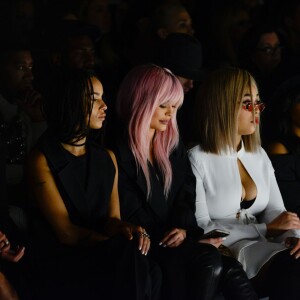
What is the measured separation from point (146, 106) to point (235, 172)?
1.78 feet

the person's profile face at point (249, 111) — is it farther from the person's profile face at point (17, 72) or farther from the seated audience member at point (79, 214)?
→ the person's profile face at point (17, 72)

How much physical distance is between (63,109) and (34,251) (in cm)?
58

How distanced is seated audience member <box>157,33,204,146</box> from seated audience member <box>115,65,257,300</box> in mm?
496

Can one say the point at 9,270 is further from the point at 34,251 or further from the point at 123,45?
the point at 123,45

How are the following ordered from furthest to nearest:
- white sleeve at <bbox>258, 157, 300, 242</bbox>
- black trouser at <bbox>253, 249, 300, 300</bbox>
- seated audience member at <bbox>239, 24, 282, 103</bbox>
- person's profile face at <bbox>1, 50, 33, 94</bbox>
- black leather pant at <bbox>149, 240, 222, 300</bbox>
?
seated audience member at <bbox>239, 24, 282, 103</bbox>, person's profile face at <bbox>1, 50, 33, 94</bbox>, white sleeve at <bbox>258, 157, 300, 242</bbox>, black trouser at <bbox>253, 249, 300, 300</bbox>, black leather pant at <bbox>149, 240, 222, 300</bbox>

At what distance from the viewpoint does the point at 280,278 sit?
327cm

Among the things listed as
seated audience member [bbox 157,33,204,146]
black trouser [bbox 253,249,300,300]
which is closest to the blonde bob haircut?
seated audience member [bbox 157,33,204,146]

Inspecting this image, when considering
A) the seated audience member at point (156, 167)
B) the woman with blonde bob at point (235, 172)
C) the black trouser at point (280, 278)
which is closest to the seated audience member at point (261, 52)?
the woman with blonde bob at point (235, 172)

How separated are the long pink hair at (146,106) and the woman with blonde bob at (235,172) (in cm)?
18

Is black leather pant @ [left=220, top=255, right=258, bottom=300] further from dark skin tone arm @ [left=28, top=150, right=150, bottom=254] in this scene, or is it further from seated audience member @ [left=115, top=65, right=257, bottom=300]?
dark skin tone arm @ [left=28, top=150, right=150, bottom=254]

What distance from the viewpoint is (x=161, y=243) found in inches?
126

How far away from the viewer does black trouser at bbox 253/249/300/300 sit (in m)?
3.22

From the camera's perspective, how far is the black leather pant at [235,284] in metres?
3.14

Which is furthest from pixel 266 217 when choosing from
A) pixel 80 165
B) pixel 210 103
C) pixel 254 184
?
pixel 80 165
